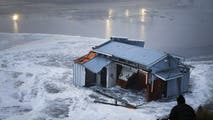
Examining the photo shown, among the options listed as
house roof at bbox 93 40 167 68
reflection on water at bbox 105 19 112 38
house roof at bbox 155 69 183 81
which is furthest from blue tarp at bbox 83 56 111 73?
reflection on water at bbox 105 19 112 38

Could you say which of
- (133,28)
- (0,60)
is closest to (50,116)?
(0,60)

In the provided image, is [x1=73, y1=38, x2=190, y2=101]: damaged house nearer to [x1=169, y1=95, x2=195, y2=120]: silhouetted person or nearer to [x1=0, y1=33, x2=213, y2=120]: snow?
[x1=0, y1=33, x2=213, y2=120]: snow

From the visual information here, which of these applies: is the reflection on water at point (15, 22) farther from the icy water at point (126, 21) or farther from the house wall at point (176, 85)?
the house wall at point (176, 85)

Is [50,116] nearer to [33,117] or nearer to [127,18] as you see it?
[33,117]

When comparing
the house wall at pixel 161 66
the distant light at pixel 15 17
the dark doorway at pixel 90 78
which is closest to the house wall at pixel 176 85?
the house wall at pixel 161 66

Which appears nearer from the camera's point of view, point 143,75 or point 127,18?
point 143,75
